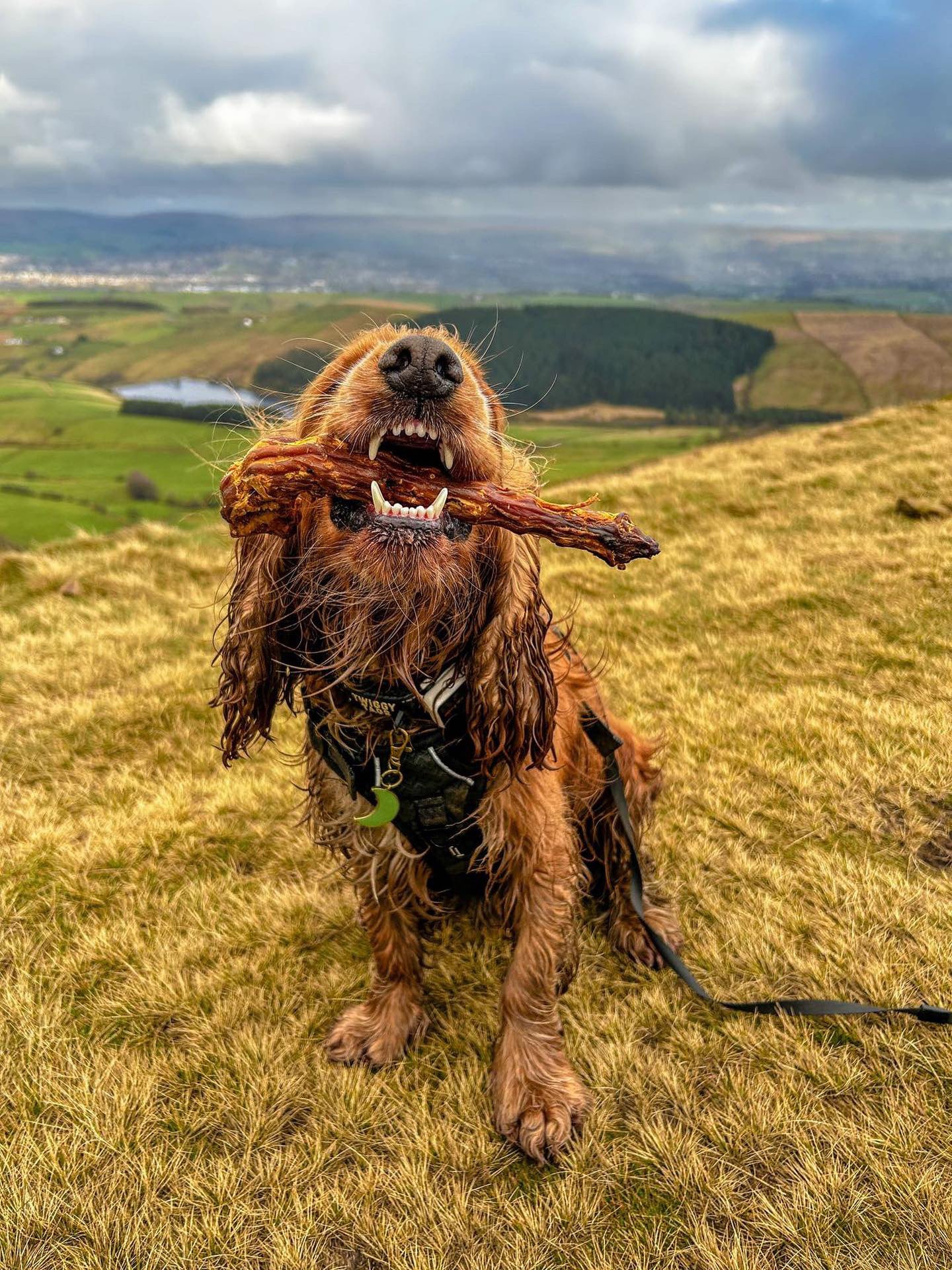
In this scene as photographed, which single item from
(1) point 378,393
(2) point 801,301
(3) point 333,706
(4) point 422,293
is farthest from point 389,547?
(2) point 801,301

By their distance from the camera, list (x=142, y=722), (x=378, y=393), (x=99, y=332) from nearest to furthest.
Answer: (x=378, y=393) → (x=142, y=722) → (x=99, y=332)

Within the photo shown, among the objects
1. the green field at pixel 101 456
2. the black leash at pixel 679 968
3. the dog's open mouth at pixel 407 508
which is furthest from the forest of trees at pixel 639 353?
the dog's open mouth at pixel 407 508

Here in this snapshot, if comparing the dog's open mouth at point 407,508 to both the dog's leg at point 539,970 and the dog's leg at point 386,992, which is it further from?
the dog's leg at point 386,992

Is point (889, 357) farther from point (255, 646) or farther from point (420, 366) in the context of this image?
point (255, 646)

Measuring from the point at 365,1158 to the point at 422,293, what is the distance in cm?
17568

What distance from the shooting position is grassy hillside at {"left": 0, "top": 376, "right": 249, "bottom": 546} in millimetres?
25406

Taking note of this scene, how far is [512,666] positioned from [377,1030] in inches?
65.8

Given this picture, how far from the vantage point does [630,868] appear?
3.27 meters

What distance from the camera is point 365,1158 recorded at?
2348 mm

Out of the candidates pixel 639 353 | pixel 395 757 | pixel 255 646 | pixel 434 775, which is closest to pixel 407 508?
pixel 255 646

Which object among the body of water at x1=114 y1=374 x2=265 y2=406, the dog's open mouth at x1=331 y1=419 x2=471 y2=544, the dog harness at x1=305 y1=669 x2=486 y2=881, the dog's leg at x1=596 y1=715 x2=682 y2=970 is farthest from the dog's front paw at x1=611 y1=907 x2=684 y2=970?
the body of water at x1=114 y1=374 x2=265 y2=406

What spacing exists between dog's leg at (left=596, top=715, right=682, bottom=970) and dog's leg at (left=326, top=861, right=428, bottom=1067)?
94 cm

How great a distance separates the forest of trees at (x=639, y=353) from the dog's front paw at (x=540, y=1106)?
67386mm

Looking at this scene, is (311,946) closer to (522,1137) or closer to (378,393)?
(522,1137)
